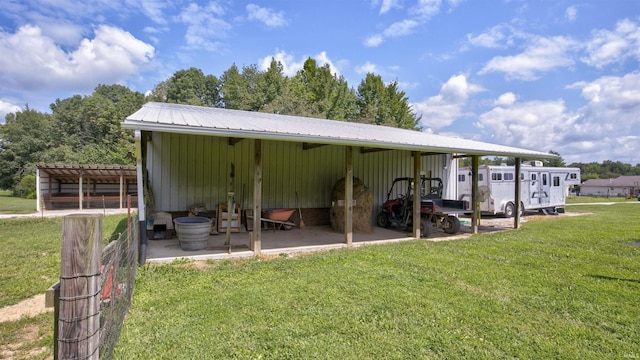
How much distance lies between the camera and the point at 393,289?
4.16m

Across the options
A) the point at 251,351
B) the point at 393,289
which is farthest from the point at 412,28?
the point at 251,351

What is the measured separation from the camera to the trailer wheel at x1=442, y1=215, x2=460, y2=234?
902cm

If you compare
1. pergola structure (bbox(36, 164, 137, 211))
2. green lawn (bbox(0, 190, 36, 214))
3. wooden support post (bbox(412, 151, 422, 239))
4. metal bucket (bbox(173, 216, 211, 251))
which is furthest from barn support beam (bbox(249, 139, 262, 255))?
green lawn (bbox(0, 190, 36, 214))

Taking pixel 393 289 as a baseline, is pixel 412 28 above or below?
above

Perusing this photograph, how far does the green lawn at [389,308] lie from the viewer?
9.00 feet

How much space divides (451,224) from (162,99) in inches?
1366

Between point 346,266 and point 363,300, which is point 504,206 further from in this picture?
point 363,300

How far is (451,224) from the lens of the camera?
29.8ft

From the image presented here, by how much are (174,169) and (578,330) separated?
318 inches

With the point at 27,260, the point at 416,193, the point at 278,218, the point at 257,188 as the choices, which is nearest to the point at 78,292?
the point at 257,188

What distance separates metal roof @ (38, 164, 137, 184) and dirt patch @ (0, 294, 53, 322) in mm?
12814

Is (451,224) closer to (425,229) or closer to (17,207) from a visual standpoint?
(425,229)

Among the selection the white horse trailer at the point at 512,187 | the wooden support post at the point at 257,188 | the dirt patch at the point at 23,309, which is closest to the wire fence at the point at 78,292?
the dirt patch at the point at 23,309

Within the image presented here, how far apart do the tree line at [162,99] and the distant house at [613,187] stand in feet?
134
